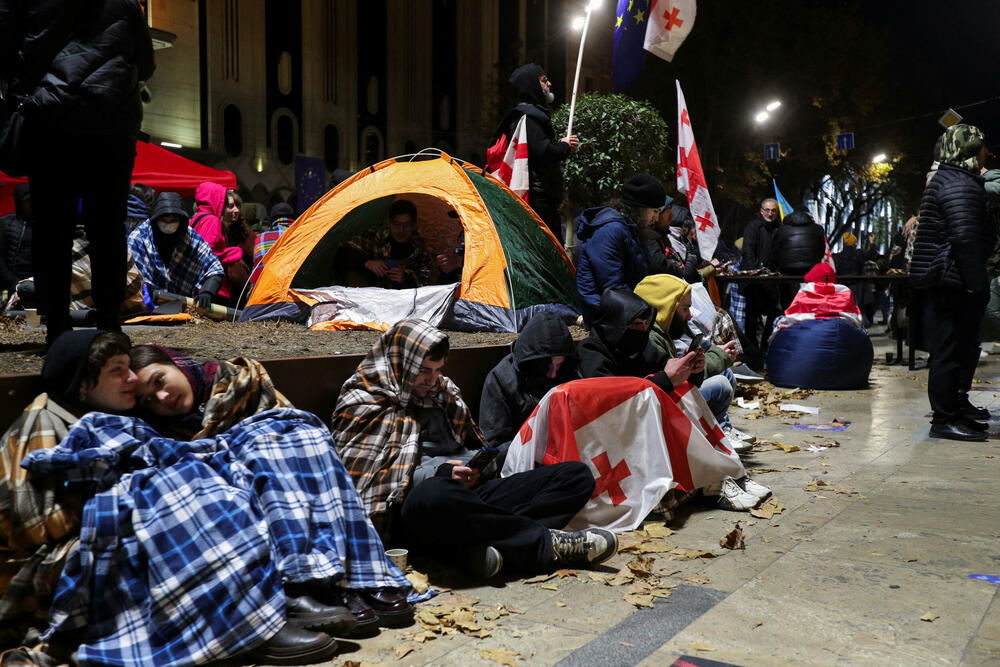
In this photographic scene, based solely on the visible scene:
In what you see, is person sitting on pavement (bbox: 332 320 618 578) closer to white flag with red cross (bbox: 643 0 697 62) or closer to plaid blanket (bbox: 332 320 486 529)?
plaid blanket (bbox: 332 320 486 529)

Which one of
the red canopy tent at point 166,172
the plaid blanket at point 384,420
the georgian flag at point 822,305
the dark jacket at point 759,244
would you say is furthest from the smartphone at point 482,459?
the red canopy tent at point 166,172

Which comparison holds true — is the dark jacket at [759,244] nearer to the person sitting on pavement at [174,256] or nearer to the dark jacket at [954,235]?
the dark jacket at [954,235]

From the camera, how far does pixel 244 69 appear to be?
2198 cm

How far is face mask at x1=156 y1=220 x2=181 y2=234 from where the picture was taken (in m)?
7.22

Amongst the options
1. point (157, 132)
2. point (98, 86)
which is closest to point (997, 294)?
point (98, 86)

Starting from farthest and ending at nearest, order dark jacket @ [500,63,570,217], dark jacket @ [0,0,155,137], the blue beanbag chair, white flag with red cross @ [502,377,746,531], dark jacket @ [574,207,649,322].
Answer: the blue beanbag chair → dark jacket @ [500,63,570,217] → dark jacket @ [574,207,649,322] → white flag with red cross @ [502,377,746,531] → dark jacket @ [0,0,155,137]

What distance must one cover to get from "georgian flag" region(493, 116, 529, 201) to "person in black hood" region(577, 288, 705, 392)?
2.99 meters

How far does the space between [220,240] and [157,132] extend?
1281 cm

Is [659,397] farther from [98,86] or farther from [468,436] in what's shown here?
[98,86]

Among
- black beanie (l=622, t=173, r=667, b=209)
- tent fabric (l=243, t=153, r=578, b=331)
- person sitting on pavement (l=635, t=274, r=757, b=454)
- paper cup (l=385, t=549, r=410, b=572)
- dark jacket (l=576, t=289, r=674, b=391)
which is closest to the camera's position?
paper cup (l=385, t=549, r=410, b=572)

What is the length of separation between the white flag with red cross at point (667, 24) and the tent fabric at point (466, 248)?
2867 millimetres

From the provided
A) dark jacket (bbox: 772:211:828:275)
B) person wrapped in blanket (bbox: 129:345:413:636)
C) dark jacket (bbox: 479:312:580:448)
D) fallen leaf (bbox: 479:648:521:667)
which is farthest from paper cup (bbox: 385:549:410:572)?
dark jacket (bbox: 772:211:828:275)

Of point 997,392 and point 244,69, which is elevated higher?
point 244,69

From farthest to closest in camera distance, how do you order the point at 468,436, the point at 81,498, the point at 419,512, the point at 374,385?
the point at 468,436
the point at 374,385
the point at 419,512
the point at 81,498
